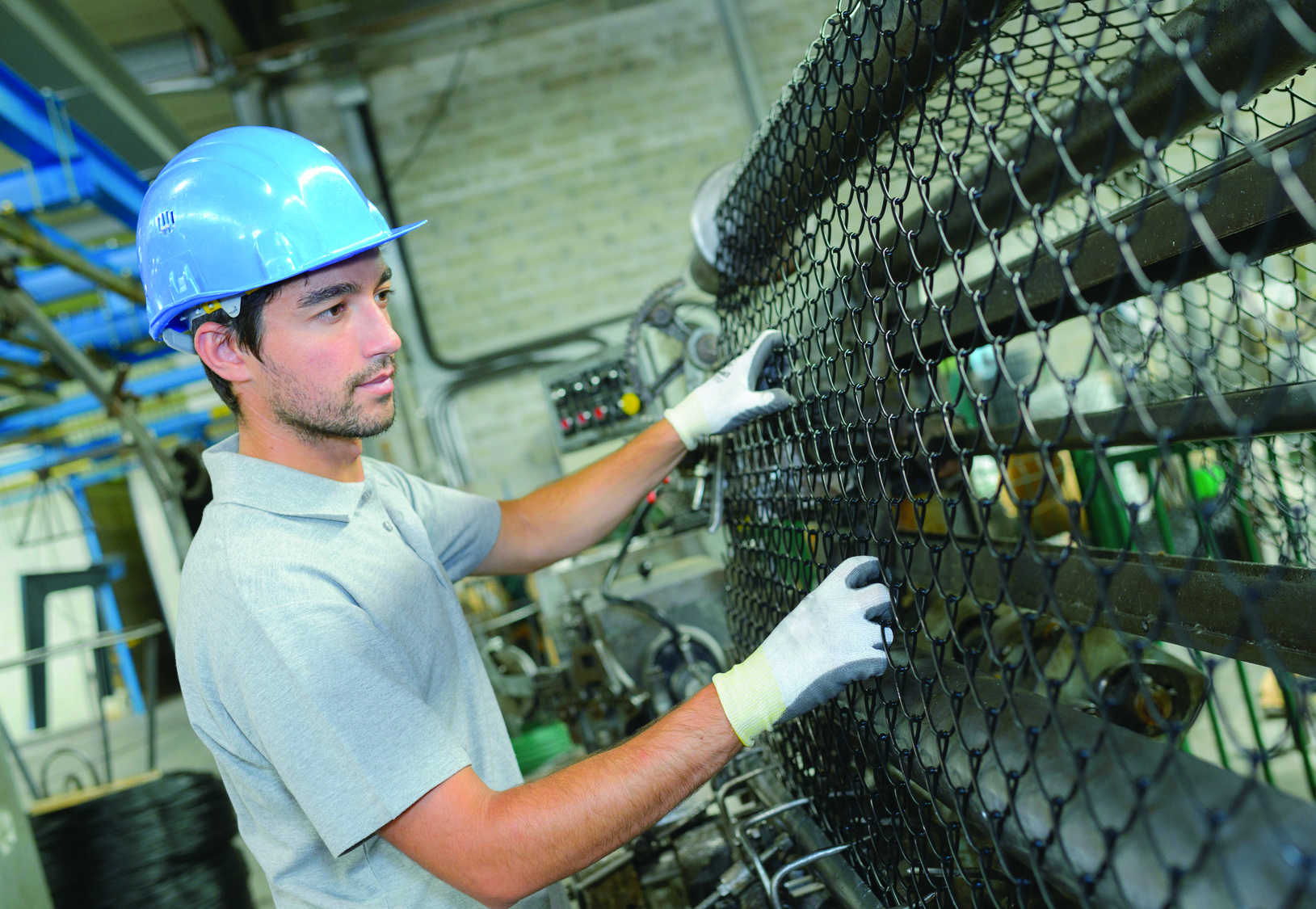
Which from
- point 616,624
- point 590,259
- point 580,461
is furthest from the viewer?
point 590,259

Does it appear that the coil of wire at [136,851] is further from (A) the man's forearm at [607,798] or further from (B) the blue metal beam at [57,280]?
(B) the blue metal beam at [57,280]

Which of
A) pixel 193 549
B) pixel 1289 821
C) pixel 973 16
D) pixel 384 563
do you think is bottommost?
pixel 1289 821

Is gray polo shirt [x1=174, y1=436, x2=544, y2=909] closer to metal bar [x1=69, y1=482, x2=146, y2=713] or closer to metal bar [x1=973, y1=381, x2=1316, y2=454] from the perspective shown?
metal bar [x1=973, y1=381, x2=1316, y2=454]

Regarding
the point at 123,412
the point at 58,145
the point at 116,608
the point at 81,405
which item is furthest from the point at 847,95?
the point at 116,608

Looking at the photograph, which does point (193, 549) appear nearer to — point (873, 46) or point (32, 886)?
point (873, 46)

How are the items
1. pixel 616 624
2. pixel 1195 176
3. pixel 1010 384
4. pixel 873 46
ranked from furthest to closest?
pixel 616 624 → pixel 1195 176 → pixel 873 46 → pixel 1010 384

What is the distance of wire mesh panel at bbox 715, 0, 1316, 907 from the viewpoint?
63 cm

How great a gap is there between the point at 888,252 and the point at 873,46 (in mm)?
226

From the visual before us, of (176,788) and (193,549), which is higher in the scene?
(193,549)

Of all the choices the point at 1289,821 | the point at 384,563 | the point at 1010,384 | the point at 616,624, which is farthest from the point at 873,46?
the point at 616,624

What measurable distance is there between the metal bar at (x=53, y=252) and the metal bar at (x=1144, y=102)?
340 centimetres

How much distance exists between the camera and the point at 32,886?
2.56 meters

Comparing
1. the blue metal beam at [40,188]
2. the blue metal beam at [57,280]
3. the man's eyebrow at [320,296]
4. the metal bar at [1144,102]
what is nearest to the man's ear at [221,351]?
the man's eyebrow at [320,296]

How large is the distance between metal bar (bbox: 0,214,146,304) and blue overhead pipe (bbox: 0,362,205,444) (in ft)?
9.34
